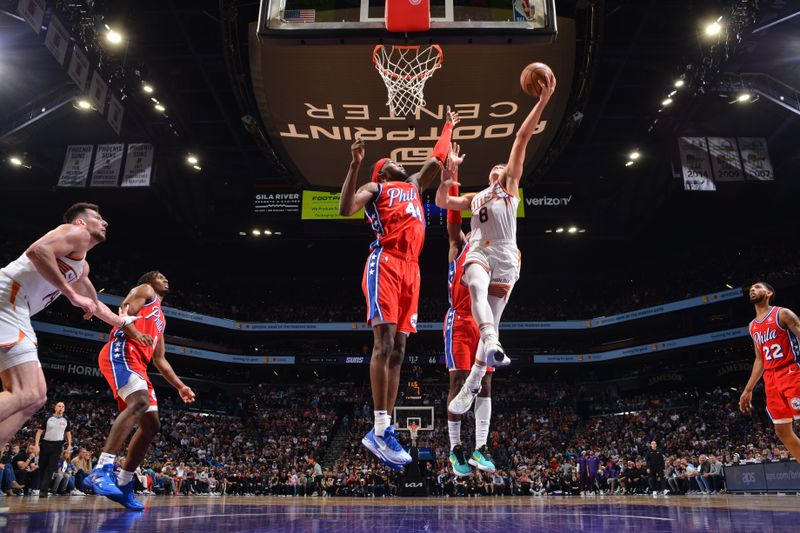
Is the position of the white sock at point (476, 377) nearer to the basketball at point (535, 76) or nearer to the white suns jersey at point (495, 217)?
the white suns jersey at point (495, 217)

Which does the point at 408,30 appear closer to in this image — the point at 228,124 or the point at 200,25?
the point at 200,25

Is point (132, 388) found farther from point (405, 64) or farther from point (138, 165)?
point (138, 165)

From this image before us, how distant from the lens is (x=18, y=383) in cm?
362

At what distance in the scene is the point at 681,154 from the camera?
18406 millimetres

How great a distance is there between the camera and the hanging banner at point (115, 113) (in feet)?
54.3

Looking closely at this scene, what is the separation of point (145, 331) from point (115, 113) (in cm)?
1332

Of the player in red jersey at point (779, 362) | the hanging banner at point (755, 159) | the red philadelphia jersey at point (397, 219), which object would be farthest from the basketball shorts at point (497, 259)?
the hanging banner at point (755, 159)

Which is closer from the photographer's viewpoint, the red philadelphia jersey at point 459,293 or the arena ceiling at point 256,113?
the red philadelphia jersey at point 459,293

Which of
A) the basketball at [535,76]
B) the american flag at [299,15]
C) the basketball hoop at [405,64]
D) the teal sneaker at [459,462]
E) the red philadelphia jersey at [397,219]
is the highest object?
the basketball hoop at [405,64]

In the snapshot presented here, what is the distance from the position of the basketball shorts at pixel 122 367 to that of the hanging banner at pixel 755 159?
19213 millimetres

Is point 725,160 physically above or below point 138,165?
below

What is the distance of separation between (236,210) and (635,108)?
50.2ft

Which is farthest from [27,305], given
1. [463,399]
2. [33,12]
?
[33,12]

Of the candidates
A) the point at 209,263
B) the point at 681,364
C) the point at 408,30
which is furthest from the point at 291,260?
the point at 408,30
